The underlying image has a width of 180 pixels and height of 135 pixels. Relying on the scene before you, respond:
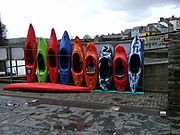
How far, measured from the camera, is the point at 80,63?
26.6 feet

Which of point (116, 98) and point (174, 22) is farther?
point (174, 22)

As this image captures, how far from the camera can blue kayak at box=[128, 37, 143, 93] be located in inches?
286

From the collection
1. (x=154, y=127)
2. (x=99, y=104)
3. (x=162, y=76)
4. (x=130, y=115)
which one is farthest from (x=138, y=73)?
(x=154, y=127)

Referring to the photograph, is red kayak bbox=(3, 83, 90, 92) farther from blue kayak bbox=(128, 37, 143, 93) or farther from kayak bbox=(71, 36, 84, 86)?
blue kayak bbox=(128, 37, 143, 93)

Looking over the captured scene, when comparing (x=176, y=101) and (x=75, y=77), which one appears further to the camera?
(x=75, y=77)

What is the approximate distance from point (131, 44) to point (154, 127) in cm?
365

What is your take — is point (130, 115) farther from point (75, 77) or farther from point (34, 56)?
point (34, 56)

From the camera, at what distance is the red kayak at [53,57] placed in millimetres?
8414

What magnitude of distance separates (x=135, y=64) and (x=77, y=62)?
2009 millimetres

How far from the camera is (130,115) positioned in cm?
510

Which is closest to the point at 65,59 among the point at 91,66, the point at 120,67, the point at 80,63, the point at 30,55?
the point at 80,63

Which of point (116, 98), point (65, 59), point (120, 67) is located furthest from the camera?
point (65, 59)

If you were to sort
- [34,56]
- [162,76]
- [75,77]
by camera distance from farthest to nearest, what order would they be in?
[34,56] → [75,77] → [162,76]

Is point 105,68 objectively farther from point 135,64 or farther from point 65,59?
point 65,59
